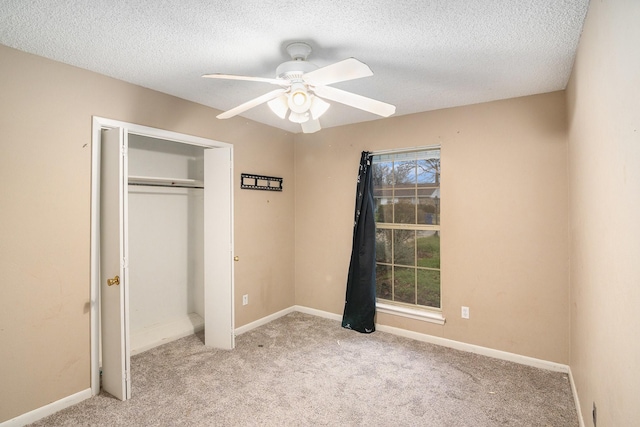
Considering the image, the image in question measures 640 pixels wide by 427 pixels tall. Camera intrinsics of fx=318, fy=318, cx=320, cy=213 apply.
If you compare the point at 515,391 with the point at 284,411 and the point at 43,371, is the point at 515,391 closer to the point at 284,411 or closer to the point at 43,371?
the point at 284,411

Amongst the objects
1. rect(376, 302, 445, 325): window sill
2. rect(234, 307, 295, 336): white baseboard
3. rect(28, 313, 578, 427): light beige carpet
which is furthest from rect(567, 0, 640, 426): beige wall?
rect(234, 307, 295, 336): white baseboard

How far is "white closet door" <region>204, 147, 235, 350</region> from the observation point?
309 centimetres

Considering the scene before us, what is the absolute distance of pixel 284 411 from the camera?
218 centimetres

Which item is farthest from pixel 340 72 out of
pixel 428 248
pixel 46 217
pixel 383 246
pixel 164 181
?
pixel 164 181

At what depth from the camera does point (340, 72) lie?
5.36ft

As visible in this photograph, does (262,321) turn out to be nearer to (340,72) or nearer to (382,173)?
(382,173)

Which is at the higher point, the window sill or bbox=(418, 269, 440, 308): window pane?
bbox=(418, 269, 440, 308): window pane

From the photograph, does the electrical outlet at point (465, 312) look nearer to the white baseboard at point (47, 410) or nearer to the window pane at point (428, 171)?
→ the window pane at point (428, 171)

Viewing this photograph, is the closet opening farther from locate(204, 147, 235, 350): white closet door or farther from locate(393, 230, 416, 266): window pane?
locate(393, 230, 416, 266): window pane

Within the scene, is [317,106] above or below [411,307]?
above

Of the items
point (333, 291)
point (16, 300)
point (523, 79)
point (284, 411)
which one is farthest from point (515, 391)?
point (16, 300)

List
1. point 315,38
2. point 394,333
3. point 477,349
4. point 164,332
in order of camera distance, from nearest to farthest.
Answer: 1. point 315,38
2. point 477,349
3. point 164,332
4. point 394,333

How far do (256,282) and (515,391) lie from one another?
8.73ft

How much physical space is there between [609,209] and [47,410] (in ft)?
11.2
